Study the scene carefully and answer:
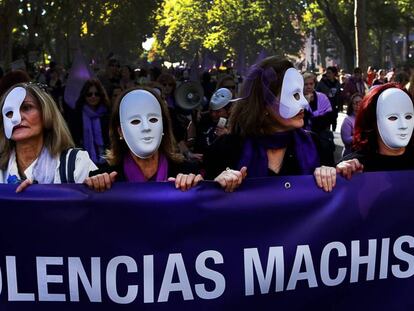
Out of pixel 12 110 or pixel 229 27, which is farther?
pixel 229 27

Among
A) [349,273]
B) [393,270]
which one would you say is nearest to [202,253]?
[349,273]

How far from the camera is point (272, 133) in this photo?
3.45 metres

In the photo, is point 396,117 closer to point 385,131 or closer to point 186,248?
point 385,131

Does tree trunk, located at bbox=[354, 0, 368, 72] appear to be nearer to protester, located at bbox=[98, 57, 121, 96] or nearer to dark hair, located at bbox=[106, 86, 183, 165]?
protester, located at bbox=[98, 57, 121, 96]

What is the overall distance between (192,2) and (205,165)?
84670 mm

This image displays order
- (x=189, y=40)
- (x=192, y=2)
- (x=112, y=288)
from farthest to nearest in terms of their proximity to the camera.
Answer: (x=189, y=40) → (x=192, y=2) → (x=112, y=288)

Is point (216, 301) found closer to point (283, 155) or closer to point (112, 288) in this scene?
point (112, 288)

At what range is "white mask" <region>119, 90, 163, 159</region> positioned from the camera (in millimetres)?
3510

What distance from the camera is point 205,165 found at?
3.58m

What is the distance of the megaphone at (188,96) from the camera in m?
10.7

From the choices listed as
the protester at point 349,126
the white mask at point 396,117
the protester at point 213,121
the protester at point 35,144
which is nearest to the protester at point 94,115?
the protester at point 213,121

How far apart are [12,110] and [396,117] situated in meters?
1.73

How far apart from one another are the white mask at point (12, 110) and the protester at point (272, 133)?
0.90 meters

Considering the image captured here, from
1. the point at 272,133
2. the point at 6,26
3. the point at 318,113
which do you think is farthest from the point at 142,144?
the point at 6,26
